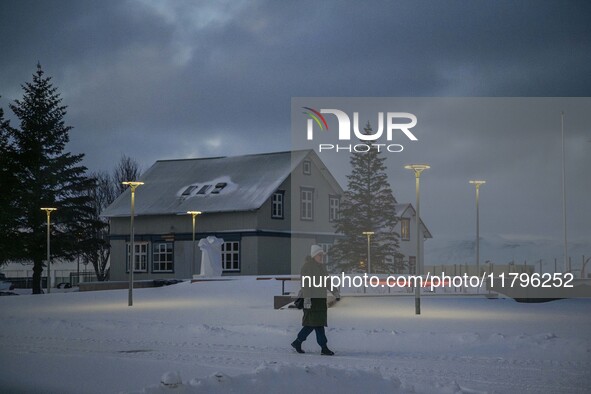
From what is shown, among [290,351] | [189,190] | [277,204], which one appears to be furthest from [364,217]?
[290,351]

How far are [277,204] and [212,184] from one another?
5487 mm

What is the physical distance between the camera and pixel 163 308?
28.7 metres

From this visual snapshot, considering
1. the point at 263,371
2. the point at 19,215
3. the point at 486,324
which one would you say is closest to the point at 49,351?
the point at 263,371

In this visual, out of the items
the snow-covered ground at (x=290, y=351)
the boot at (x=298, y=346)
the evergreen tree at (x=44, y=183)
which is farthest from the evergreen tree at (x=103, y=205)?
the boot at (x=298, y=346)

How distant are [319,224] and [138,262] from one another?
12.6m

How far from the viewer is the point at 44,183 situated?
57125mm

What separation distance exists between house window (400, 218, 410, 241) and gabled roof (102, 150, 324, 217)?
12577 millimetres

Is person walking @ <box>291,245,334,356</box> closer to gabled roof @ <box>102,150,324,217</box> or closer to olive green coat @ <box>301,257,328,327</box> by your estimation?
olive green coat @ <box>301,257,328,327</box>

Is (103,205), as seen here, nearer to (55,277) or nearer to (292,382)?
(55,277)

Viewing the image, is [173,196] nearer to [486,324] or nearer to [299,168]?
[299,168]

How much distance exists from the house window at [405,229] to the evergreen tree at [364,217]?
803 cm

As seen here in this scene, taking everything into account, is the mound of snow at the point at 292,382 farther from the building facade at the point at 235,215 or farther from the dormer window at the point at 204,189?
the dormer window at the point at 204,189

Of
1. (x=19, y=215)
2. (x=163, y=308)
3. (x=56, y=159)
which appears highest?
(x=56, y=159)

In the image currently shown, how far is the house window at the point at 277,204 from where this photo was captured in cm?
5469
